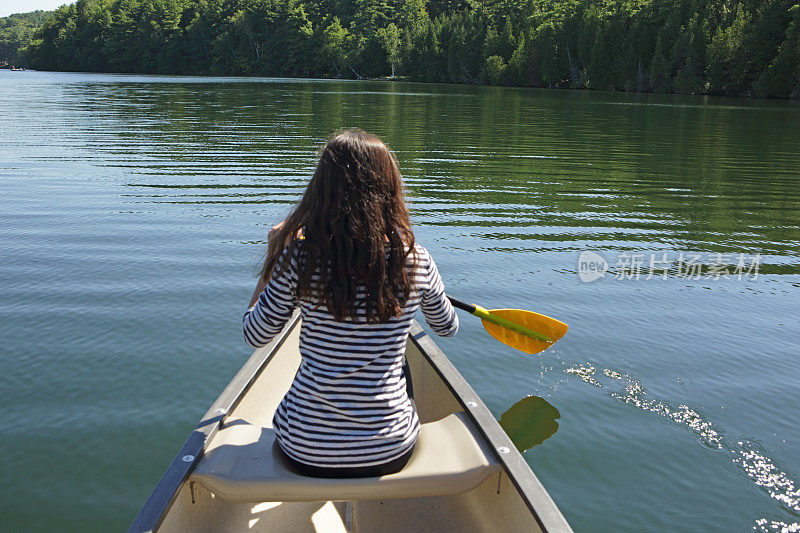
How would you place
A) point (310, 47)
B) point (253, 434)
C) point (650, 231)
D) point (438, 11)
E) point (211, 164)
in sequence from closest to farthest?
point (253, 434)
point (650, 231)
point (211, 164)
point (310, 47)
point (438, 11)

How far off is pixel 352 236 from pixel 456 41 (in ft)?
282

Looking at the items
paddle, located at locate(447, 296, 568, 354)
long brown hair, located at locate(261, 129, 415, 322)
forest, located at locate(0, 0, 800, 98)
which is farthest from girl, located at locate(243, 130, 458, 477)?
forest, located at locate(0, 0, 800, 98)

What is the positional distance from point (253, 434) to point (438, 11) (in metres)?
120

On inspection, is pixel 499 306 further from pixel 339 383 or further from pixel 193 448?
pixel 339 383

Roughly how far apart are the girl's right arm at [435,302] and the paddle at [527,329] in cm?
172

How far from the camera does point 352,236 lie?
7.54 feet

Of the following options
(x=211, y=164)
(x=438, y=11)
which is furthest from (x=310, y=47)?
(x=211, y=164)

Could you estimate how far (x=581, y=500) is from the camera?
12.7 ft

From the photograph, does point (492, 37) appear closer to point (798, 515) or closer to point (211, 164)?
point (211, 164)

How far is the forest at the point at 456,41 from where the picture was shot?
173 ft

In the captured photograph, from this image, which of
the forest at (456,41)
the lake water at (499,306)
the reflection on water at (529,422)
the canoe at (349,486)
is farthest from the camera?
the forest at (456,41)

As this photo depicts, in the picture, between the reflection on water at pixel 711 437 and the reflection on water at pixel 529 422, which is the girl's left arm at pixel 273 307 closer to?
the reflection on water at pixel 529 422

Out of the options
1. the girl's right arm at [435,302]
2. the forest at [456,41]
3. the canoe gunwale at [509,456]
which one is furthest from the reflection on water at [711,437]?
the forest at [456,41]

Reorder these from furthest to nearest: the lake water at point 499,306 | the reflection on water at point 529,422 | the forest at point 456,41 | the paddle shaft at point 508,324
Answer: the forest at point 456,41 < the reflection on water at point 529,422 < the paddle shaft at point 508,324 < the lake water at point 499,306
